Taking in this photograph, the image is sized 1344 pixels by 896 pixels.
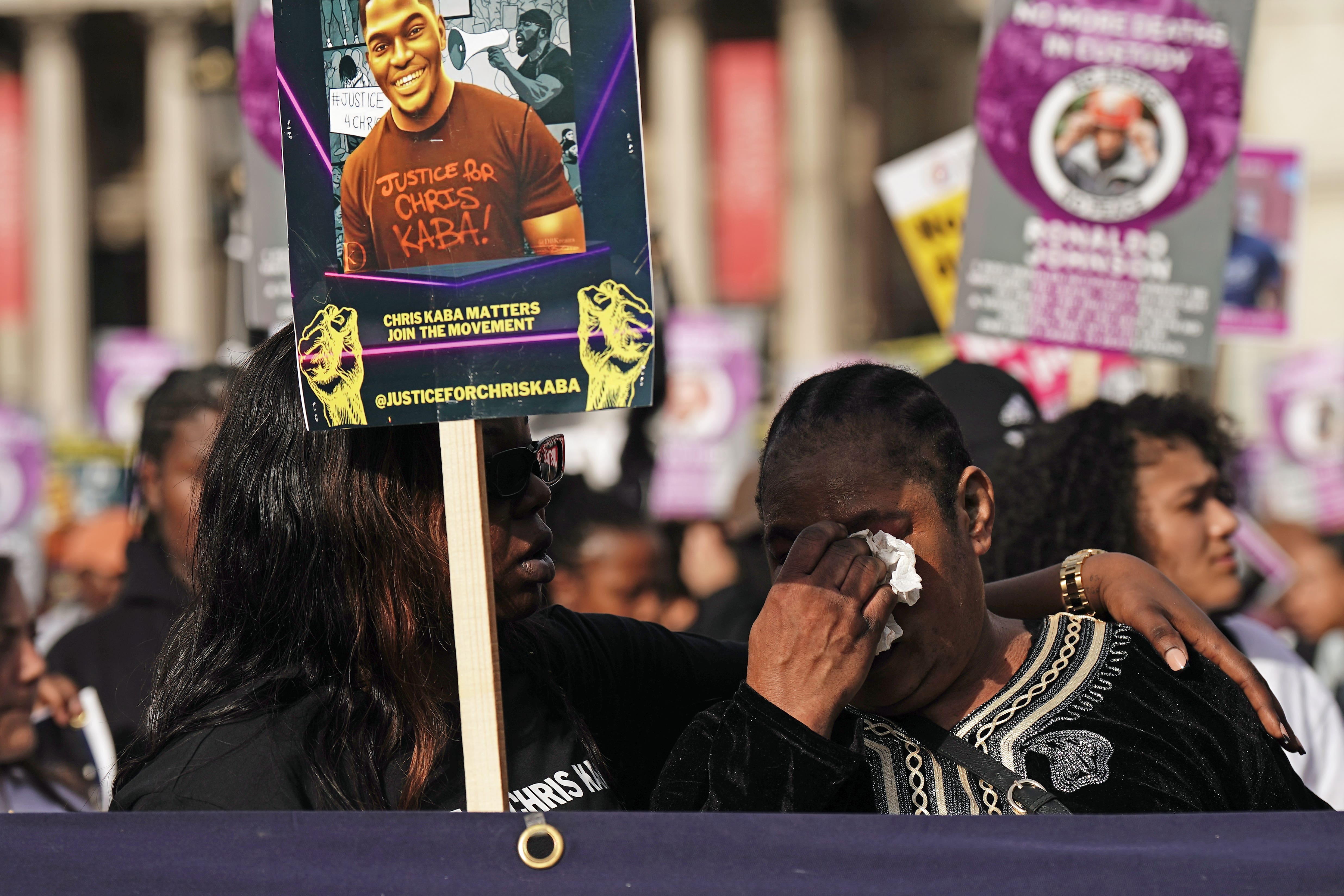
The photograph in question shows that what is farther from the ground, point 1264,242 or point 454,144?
point 454,144

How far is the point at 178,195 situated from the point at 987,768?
41.1 meters

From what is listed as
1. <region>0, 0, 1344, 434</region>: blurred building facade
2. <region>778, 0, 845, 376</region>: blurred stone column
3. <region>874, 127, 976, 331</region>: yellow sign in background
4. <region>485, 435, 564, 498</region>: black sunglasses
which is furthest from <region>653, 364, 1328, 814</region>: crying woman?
<region>778, 0, 845, 376</region>: blurred stone column

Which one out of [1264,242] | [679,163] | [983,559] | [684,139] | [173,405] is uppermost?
[684,139]

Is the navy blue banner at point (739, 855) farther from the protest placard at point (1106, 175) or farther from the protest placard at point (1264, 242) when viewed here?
the protest placard at point (1264, 242)

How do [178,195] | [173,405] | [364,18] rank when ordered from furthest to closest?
[178,195] → [173,405] → [364,18]

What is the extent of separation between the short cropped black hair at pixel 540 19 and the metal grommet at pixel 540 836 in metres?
0.96

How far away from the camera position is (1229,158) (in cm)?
441

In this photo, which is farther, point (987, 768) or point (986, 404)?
point (986, 404)

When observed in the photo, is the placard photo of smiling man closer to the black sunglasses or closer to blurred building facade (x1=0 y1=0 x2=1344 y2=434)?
the black sunglasses

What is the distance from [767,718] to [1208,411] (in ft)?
7.74

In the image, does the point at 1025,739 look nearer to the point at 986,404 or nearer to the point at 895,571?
the point at 895,571

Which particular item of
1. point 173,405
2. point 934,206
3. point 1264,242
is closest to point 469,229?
point 173,405

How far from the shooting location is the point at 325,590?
2.10 m

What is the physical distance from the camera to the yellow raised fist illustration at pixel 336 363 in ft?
6.37
